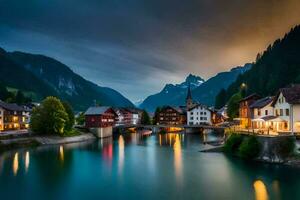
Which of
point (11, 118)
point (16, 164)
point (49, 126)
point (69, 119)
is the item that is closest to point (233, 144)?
point (16, 164)

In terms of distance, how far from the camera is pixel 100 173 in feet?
151

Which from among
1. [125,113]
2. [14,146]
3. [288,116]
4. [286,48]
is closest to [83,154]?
[14,146]

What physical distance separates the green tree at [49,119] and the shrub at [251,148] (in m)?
54.2

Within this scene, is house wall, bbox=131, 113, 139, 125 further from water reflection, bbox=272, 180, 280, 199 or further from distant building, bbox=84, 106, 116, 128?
water reflection, bbox=272, 180, 280, 199

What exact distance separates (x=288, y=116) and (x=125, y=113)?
423 ft

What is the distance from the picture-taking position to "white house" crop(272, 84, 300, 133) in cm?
4862

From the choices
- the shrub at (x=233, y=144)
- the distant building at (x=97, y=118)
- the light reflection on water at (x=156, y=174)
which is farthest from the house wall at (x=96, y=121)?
the shrub at (x=233, y=144)

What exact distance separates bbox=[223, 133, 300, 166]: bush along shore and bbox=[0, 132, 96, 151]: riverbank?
5086 cm

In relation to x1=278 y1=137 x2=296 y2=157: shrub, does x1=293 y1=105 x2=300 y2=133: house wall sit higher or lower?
higher

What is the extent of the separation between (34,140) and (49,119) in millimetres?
8221

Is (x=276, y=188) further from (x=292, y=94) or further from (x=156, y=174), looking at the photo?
(x=292, y=94)

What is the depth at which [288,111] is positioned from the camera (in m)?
50.3

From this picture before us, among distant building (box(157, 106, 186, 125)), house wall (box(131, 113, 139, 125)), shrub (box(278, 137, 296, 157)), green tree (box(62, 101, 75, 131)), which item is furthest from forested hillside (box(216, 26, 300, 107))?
shrub (box(278, 137, 296, 157))

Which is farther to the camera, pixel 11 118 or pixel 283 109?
pixel 11 118
